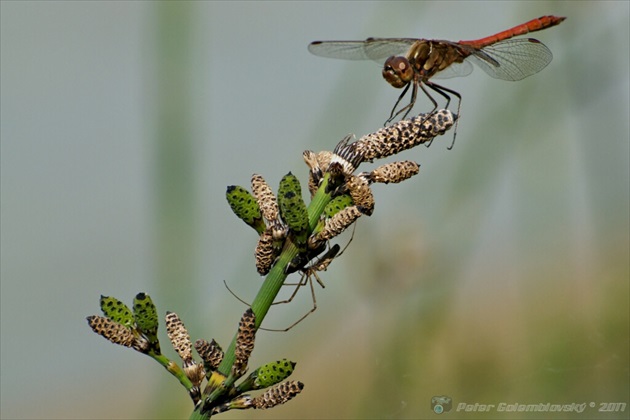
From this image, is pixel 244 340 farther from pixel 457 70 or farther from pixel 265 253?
pixel 457 70

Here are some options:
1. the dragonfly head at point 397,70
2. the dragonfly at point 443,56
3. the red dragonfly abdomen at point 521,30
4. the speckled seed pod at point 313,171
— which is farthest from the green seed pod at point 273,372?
the red dragonfly abdomen at point 521,30

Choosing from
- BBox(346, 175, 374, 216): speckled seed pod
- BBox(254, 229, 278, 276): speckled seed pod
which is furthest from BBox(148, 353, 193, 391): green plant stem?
BBox(346, 175, 374, 216): speckled seed pod

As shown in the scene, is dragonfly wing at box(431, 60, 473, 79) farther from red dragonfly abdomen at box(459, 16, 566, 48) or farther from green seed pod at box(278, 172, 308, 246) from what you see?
green seed pod at box(278, 172, 308, 246)

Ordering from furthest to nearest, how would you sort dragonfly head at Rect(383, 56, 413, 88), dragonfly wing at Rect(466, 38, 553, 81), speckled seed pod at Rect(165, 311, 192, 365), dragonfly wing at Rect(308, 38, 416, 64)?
dragonfly wing at Rect(308, 38, 416, 64)
dragonfly wing at Rect(466, 38, 553, 81)
dragonfly head at Rect(383, 56, 413, 88)
speckled seed pod at Rect(165, 311, 192, 365)

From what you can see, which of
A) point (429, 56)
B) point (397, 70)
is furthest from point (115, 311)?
point (429, 56)

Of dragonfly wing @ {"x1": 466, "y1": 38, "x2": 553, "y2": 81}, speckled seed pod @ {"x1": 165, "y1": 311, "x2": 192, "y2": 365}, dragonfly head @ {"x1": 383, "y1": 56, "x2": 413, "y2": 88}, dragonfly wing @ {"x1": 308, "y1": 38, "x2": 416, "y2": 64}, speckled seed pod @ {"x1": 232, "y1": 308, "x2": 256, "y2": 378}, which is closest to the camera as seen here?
speckled seed pod @ {"x1": 232, "y1": 308, "x2": 256, "y2": 378}

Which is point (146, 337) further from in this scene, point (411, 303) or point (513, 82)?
point (513, 82)

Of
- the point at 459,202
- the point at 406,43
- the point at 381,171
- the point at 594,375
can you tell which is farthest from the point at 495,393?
the point at 381,171
